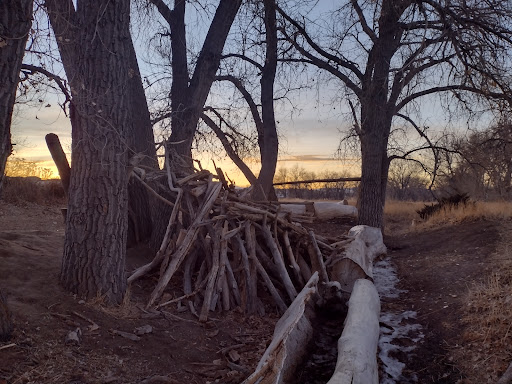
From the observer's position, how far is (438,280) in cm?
803

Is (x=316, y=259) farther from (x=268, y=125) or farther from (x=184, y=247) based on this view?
(x=268, y=125)

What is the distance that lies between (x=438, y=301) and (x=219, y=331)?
3333 millimetres

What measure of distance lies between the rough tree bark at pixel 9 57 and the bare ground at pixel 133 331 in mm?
466

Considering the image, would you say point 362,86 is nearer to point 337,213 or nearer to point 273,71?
point 273,71

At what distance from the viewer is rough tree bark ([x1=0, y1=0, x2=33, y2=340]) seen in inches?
154

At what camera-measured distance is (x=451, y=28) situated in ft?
27.8

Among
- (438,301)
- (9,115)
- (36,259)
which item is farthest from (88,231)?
(438,301)

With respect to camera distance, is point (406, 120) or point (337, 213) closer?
point (406, 120)

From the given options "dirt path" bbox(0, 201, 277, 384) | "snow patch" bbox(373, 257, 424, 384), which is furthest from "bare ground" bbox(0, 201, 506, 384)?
"snow patch" bbox(373, 257, 424, 384)

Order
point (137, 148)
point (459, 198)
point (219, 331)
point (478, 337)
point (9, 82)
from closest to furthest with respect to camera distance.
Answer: point (9, 82)
point (478, 337)
point (219, 331)
point (137, 148)
point (459, 198)

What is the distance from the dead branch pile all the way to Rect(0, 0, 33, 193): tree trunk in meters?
2.74

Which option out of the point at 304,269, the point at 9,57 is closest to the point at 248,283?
the point at 304,269

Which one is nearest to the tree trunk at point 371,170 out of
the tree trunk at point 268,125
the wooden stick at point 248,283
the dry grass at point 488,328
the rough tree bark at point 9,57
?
the tree trunk at point 268,125

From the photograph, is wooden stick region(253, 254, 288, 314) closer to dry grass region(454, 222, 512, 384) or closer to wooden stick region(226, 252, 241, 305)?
wooden stick region(226, 252, 241, 305)
